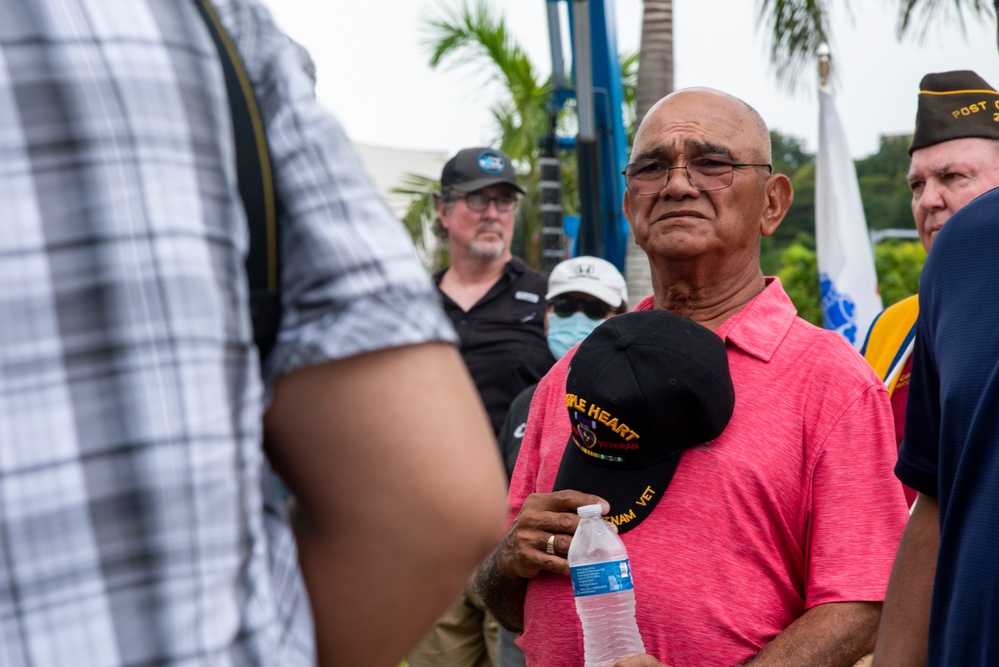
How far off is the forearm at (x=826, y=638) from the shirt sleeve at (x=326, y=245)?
4.74 feet

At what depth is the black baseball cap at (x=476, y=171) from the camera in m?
6.34

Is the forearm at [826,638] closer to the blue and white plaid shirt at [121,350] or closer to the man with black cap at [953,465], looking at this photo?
the man with black cap at [953,465]

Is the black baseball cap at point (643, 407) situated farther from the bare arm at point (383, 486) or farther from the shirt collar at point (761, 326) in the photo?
the bare arm at point (383, 486)

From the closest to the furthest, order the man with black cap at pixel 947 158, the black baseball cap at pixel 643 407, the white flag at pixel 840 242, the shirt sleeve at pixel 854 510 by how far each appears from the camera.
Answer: the shirt sleeve at pixel 854 510, the black baseball cap at pixel 643 407, the man with black cap at pixel 947 158, the white flag at pixel 840 242

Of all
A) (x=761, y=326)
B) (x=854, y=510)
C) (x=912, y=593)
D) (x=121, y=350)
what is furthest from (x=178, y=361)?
(x=761, y=326)

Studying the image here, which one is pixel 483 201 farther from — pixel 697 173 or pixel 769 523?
pixel 769 523

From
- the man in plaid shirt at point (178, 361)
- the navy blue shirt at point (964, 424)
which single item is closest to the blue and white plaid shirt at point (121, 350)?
the man in plaid shirt at point (178, 361)

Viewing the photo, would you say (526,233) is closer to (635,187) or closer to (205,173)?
(635,187)

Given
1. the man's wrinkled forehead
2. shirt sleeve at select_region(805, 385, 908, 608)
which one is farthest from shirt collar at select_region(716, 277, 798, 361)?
the man's wrinkled forehead

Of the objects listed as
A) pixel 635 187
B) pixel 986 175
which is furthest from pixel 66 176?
pixel 986 175

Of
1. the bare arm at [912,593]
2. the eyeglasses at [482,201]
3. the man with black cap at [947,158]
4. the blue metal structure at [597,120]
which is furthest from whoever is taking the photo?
the blue metal structure at [597,120]

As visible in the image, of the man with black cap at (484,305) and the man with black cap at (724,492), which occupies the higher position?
the man with black cap at (724,492)

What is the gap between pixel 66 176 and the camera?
0.88 meters

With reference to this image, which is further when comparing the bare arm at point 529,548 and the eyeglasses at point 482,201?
the eyeglasses at point 482,201
